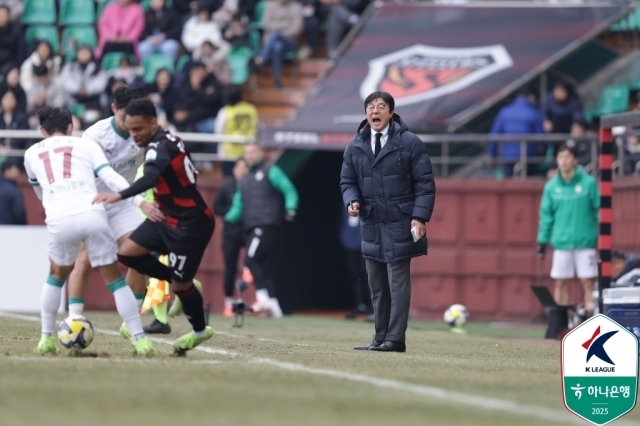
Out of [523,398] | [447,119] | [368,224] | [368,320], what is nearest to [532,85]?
[447,119]

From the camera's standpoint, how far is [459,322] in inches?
658

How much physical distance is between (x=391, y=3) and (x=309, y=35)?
1.51 metres

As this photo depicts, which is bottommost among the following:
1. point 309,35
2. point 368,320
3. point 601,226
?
point 368,320

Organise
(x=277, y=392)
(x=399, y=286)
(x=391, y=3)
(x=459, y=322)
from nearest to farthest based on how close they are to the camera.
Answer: (x=277, y=392) < (x=399, y=286) < (x=459, y=322) < (x=391, y=3)

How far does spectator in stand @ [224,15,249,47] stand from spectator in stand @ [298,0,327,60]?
1.00m

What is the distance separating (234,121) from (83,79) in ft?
10.4

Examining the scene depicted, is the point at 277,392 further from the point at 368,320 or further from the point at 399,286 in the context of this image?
the point at 368,320

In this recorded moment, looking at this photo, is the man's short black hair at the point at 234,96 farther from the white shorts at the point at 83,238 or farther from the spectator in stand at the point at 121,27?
the white shorts at the point at 83,238

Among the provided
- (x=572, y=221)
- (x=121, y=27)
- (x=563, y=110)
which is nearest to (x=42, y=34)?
(x=121, y=27)

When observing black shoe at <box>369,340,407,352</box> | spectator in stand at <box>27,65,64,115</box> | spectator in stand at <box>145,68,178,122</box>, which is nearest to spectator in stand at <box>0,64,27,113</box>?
spectator in stand at <box>27,65,64,115</box>

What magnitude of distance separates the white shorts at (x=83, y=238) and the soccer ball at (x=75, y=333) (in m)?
0.45

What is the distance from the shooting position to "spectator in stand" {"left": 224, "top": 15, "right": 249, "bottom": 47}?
22922mm

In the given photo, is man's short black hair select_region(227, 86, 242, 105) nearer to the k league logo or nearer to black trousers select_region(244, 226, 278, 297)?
black trousers select_region(244, 226, 278, 297)

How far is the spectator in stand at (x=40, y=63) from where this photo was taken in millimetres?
22688
